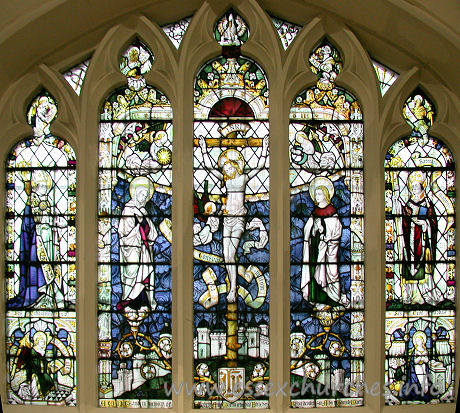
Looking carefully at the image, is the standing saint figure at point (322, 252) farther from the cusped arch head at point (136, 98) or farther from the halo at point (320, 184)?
the cusped arch head at point (136, 98)

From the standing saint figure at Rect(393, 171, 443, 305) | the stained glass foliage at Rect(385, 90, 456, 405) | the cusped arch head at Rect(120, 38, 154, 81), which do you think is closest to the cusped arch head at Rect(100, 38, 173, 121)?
the cusped arch head at Rect(120, 38, 154, 81)

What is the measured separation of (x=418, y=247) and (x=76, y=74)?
9.80 ft

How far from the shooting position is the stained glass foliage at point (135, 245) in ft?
14.9

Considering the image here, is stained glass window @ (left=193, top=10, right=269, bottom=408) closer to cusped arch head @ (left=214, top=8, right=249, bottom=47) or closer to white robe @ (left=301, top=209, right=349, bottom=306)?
white robe @ (left=301, top=209, right=349, bottom=306)

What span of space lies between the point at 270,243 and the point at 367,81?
145 cm

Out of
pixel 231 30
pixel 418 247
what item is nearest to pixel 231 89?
pixel 231 30

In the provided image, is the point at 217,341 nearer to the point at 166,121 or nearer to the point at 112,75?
the point at 166,121

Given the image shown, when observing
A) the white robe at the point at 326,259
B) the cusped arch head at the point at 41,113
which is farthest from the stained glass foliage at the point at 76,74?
the white robe at the point at 326,259

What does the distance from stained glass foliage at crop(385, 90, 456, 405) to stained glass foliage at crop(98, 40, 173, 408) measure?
1712 millimetres

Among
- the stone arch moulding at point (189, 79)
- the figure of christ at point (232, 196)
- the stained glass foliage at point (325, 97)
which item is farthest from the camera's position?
the stained glass foliage at point (325, 97)

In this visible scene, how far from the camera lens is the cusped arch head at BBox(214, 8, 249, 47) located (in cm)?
472

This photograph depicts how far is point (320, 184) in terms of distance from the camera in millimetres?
4629

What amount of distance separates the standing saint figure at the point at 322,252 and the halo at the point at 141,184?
48.1 inches

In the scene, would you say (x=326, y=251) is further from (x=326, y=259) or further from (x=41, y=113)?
(x=41, y=113)
